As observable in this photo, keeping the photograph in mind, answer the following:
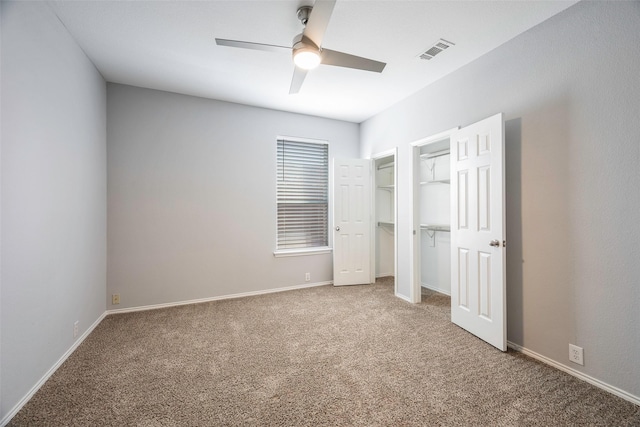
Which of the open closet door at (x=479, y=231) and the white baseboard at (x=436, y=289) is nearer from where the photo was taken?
the open closet door at (x=479, y=231)

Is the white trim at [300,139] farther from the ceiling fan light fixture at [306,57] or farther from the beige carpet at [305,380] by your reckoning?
the beige carpet at [305,380]

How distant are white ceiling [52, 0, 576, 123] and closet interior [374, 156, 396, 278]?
1807mm

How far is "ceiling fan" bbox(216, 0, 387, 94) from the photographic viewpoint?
1708 mm

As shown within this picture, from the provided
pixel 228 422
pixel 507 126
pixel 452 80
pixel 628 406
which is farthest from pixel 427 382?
pixel 452 80

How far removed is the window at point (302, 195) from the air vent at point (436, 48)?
2.17 m

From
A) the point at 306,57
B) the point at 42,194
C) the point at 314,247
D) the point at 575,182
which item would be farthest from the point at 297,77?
the point at 314,247

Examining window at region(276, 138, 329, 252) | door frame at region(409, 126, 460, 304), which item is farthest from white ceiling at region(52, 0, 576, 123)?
window at region(276, 138, 329, 252)

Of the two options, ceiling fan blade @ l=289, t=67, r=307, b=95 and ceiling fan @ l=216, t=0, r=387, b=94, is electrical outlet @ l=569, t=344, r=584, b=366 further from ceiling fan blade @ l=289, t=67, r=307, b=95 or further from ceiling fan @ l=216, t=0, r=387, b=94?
ceiling fan blade @ l=289, t=67, r=307, b=95

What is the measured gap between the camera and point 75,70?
94.7 inches

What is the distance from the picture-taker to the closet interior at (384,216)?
16.3ft

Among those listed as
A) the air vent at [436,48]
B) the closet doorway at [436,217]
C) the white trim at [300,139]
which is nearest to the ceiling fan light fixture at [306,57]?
the air vent at [436,48]

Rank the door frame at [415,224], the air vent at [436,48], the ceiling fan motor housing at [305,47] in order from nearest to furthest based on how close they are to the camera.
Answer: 1. the ceiling fan motor housing at [305,47]
2. the air vent at [436,48]
3. the door frame at [415,224]

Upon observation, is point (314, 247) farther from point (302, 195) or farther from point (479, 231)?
point (479, 231)

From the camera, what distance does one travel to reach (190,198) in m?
3.57
